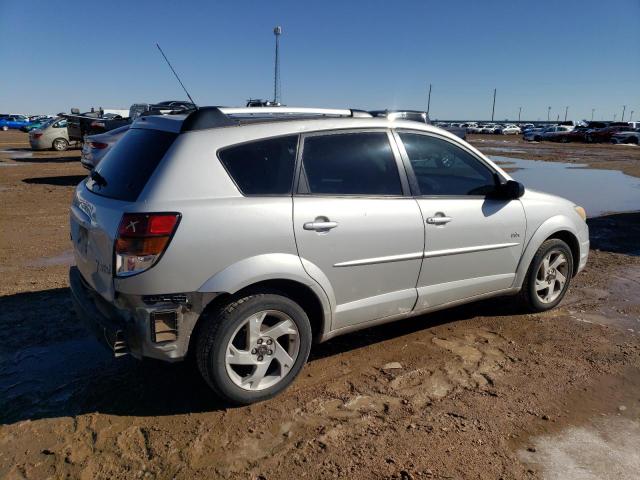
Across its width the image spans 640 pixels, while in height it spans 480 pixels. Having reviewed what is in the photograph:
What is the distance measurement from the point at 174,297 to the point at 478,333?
273 cm

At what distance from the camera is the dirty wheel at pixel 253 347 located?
10.1 ft

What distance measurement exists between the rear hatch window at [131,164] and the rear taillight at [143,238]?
0.20m

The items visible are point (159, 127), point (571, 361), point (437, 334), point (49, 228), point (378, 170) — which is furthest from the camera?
point (49, 228)

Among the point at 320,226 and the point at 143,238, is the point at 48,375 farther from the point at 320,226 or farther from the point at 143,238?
the point at 320,226

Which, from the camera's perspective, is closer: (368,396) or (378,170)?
(368,396)

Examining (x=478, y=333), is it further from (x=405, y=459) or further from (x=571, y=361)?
(x=405, y=459)

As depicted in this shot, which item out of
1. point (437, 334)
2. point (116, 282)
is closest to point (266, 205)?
point (116, 282)

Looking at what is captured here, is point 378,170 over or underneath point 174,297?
over

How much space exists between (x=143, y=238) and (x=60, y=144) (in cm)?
2442

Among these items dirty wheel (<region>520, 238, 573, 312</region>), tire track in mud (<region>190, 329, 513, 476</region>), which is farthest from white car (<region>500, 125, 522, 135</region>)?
tire track in mud (<region>190, 329, 513, 476</region>)

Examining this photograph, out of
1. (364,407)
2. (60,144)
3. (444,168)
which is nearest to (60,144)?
(60,144)

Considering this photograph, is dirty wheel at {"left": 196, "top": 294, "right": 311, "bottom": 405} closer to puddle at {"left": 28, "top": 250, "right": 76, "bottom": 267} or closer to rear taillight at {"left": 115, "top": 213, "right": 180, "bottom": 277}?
rear taillight at {"left": 115, "top": 213, "right": 180, "bottom": 277}

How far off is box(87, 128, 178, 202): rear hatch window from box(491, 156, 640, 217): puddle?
9.32m

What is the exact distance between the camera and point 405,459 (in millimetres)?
2838
